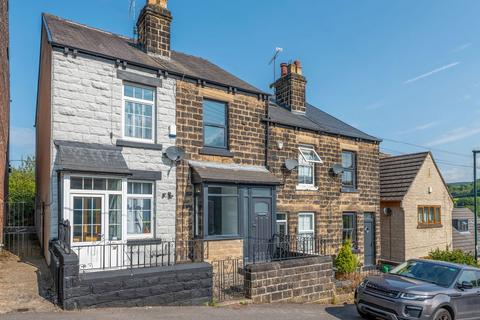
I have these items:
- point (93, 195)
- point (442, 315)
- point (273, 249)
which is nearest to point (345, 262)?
point (273, 249)

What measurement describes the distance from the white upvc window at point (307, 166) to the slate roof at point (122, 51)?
12.1 feet

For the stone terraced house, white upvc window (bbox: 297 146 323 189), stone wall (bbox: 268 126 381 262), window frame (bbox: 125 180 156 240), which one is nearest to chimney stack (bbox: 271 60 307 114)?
the stone terraced house

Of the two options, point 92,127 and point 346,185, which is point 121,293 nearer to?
point 92,127

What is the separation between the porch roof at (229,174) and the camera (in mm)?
12406

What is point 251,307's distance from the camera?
9469 mm

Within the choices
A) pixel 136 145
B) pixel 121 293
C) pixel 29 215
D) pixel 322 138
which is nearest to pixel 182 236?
pixel 136 145

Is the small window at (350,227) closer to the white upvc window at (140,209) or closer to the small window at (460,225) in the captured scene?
the white upvc window at (140,209)

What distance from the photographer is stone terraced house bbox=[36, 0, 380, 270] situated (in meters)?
10.3

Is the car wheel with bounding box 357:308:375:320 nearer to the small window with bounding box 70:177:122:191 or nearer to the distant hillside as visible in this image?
the small window with bounding box 70:177:122:191

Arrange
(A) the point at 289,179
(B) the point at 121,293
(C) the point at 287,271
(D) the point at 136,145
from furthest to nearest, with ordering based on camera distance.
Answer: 1. (A) the point at 289,179
2. (D) the point at 136,145
3. (C) the point at 287,271
4. (B) the point at 121,293

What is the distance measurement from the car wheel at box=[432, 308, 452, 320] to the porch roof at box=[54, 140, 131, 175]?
330 inches

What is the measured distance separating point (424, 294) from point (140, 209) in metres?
8.21

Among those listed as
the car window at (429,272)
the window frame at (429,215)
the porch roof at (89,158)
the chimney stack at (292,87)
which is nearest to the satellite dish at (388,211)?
the window frame at (429,215)

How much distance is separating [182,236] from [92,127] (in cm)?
451
